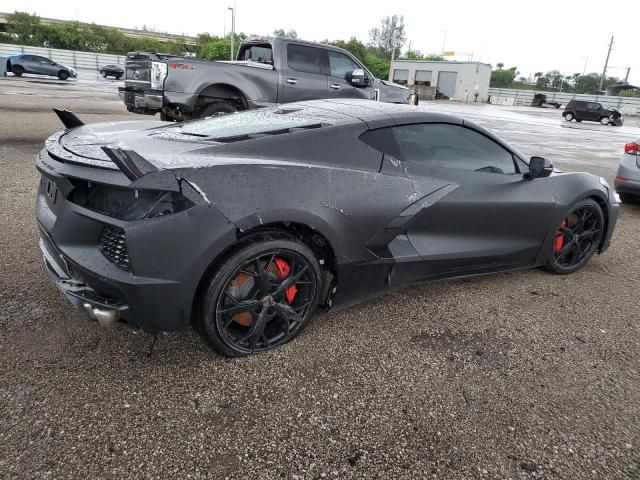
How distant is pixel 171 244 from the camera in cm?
220

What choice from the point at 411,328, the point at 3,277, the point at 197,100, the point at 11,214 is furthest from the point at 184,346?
the point at 197,100

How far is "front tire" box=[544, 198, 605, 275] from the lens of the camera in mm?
4016

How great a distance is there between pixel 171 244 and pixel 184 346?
813 mm

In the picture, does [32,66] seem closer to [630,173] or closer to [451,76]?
[630,173]

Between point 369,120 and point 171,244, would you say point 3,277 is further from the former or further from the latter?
point 369,120

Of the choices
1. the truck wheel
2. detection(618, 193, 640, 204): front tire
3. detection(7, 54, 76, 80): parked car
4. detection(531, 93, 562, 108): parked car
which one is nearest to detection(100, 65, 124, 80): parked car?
detection(7, 54, 76, 80): parked car

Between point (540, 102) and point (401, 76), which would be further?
point (401, 76)

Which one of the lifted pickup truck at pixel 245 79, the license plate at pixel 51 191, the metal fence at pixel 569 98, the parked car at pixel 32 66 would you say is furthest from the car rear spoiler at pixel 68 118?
the metal fence at pixel 569 98

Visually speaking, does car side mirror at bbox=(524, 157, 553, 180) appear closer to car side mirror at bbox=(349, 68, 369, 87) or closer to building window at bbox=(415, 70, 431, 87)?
car side mirror at bbox=(349, 68, 369, 87)

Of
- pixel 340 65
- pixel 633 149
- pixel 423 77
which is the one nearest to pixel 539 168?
pixel 633 149

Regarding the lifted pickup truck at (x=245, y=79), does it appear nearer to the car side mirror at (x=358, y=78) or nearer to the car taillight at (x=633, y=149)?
the car side mirror at (x=358, y=78)

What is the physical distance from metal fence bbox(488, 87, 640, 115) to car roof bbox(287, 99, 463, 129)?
172ft

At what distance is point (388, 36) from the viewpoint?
285ft

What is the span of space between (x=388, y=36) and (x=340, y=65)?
8524 cm
